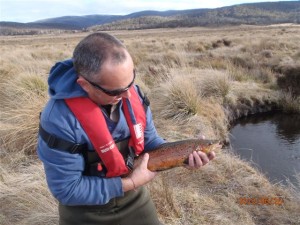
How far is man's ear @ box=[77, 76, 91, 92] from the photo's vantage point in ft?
6.08

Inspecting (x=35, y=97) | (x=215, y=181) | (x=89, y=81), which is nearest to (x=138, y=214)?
(x=89, y=81)

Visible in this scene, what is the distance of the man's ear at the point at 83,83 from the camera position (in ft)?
6.08

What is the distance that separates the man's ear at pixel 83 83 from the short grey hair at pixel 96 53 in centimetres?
3

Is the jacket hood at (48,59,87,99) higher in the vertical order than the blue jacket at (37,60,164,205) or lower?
higher

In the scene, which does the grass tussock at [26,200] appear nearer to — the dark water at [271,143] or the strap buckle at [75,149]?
the strap buckle at [75,149]

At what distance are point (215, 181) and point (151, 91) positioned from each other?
4402 mm

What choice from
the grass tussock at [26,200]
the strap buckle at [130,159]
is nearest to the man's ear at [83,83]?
the strap buckle at [130,159]

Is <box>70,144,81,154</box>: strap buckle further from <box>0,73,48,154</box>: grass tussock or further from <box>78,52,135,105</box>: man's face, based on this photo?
<box>0,73,48,154</box>: grass tussock

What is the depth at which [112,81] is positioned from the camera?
5.92 ft

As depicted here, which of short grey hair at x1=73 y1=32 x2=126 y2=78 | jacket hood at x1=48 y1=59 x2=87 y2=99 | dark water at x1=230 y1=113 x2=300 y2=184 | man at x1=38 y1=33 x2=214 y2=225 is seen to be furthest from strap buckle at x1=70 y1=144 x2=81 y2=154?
dark water at x1=230 y1=113 x2=300 y2=184

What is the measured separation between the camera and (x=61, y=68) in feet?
6.56

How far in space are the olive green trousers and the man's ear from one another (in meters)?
0.69

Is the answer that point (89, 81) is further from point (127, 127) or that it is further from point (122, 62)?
point (127, 127)

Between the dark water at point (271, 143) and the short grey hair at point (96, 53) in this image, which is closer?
the short grey hair at point (96, 53)
